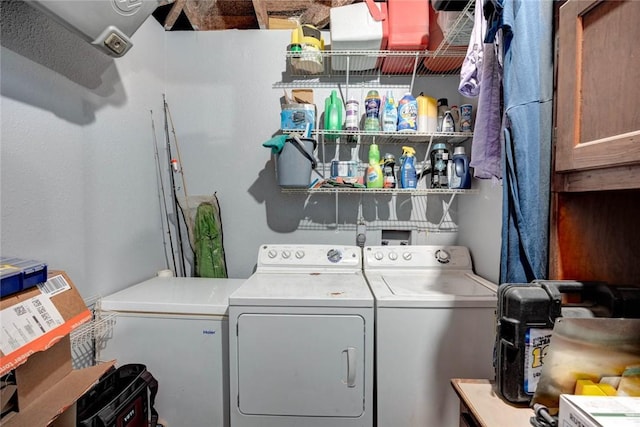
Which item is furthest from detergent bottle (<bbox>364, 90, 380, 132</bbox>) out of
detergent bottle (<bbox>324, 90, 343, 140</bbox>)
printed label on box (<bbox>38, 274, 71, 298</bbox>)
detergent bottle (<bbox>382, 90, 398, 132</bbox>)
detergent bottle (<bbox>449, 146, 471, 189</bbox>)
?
printed label on box (<bbox>38, 274, 71, 298</bbox>)

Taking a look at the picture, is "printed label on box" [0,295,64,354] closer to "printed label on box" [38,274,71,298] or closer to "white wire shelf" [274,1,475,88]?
"printed label on box" [38,274,71,298]

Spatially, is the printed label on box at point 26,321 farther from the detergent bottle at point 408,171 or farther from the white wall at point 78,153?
the detergent bottle at point 408,171

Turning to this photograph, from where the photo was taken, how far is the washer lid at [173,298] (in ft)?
5.06

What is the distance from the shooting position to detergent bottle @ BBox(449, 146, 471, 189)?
1903mm

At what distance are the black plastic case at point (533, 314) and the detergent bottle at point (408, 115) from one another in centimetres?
131

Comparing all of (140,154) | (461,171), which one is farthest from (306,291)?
(140,154)

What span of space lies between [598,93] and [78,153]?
6.88ft

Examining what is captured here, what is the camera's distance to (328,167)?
225cm

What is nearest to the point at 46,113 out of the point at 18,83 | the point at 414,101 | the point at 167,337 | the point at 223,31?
the point at 18,83

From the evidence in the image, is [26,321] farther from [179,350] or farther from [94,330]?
[179,350]

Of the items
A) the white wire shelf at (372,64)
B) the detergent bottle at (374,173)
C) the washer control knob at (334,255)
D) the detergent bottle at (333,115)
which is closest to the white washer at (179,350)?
the washer control knob at (334,255)

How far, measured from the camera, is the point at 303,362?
1398 millimetres

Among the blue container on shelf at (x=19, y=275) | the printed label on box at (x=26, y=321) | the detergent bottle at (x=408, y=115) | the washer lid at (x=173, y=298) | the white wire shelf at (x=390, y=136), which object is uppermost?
the detergent bottle at (x=408, y=115)

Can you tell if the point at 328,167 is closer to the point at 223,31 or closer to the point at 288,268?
the point at 288,268
